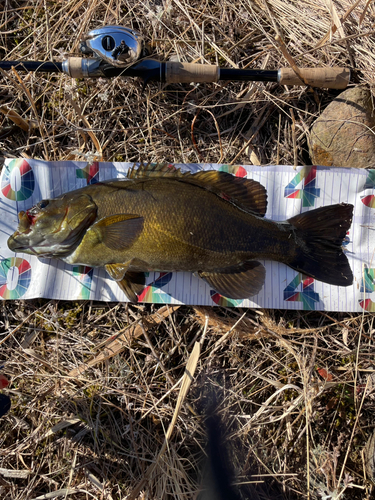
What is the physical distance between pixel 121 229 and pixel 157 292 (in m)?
0.75

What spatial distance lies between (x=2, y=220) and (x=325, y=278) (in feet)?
9.71

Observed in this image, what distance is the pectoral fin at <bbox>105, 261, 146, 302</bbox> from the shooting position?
2.56m

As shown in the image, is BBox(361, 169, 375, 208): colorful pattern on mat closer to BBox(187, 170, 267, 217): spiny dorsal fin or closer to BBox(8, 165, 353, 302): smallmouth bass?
BBox(8, 165, 353, 302): smallmouth bass

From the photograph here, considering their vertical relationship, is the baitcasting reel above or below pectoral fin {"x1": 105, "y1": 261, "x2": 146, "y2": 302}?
above

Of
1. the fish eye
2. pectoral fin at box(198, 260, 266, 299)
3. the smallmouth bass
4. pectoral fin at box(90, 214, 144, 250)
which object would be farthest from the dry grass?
pectoral fin at box(90, 214, 144, 250)

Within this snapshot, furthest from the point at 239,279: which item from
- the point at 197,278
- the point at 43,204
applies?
the point at 43,204

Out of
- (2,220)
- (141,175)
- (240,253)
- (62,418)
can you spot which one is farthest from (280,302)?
(2,220)

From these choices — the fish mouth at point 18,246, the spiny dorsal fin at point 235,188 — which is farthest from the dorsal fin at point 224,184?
the fish mouth at point 18,246

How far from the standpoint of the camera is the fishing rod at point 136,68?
257cm

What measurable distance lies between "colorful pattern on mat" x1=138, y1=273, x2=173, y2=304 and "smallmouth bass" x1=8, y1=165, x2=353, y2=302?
0.44 feet

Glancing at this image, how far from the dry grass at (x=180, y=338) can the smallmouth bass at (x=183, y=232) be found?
0.49 meters

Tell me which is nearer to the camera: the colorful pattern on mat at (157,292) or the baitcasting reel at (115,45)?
the baitcasting reel at (115,45)

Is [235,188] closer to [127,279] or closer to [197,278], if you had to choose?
[197,278]

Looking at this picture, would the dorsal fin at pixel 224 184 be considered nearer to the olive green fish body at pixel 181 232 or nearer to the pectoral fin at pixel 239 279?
the olive green fish body at pixel 181 232
